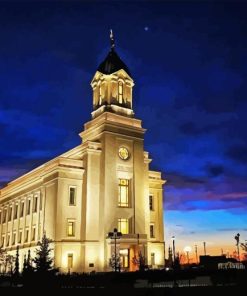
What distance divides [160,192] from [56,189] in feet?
60.7

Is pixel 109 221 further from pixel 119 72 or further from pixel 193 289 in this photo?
pixel 193 289

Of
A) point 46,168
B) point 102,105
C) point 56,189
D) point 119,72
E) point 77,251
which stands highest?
point 119,72

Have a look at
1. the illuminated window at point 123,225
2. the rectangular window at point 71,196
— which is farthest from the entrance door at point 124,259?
the rectangular window at point 71,196

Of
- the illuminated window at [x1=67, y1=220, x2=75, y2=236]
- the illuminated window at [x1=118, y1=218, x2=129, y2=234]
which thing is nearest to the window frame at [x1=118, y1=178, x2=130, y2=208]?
the illuminated window at [x1=118, y1=218, x2=129, y2=234]

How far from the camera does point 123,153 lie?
5675 centimetres

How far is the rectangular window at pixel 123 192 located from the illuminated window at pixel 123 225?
6.88ft

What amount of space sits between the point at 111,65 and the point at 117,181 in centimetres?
1783

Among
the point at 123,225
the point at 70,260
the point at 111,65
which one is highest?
the point at 111,65

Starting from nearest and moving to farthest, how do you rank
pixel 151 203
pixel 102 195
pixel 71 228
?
pixel 71 228 < pixel 102 195 < pixel 151 203

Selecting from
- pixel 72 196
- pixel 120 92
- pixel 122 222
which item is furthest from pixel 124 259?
pixel 120 92

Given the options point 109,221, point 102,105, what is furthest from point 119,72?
point 109,221

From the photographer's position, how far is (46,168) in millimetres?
57375

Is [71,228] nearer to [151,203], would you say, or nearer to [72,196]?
[72,196]

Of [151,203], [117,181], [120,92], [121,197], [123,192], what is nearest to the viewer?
[117,181]
